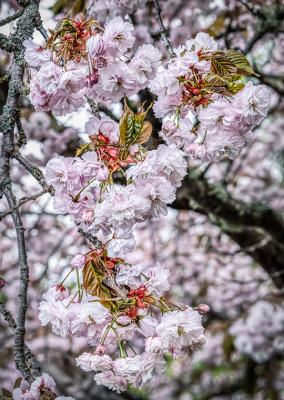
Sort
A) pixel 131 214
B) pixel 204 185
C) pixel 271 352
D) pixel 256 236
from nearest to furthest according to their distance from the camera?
pixel 131 214 → pixel 204 185 → pixel 256 236 → pixel 271 352

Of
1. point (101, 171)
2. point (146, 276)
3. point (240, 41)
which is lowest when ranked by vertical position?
point (146, 276)

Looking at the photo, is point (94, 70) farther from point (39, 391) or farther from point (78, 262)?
point (39, 391)

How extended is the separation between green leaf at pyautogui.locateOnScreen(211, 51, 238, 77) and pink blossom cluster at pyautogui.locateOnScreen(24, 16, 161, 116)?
5.1 inches

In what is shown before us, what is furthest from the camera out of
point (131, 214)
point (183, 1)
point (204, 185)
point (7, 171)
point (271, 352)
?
point (271, 352)

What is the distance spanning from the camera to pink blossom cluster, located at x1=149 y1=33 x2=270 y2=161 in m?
0.81

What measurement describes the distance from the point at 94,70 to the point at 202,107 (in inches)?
8.9

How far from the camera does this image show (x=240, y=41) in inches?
110

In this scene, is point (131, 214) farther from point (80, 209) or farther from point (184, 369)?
point (184, 369)

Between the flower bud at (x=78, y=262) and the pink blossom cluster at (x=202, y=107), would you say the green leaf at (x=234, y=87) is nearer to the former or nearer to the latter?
the pink blossom cluster at (x=202, y=107)

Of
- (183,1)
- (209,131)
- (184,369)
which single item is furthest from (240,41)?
(184,369)

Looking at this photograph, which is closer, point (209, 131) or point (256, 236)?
point (209, 131)

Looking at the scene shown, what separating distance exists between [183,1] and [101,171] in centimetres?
229

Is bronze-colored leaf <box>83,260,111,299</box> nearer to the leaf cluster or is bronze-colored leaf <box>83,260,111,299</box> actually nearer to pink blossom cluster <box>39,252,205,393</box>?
pink blossom cluster <box>39,252,205,393</box>

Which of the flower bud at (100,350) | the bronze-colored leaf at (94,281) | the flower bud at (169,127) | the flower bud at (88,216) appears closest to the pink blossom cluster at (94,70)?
the flower bud at (169,127)
